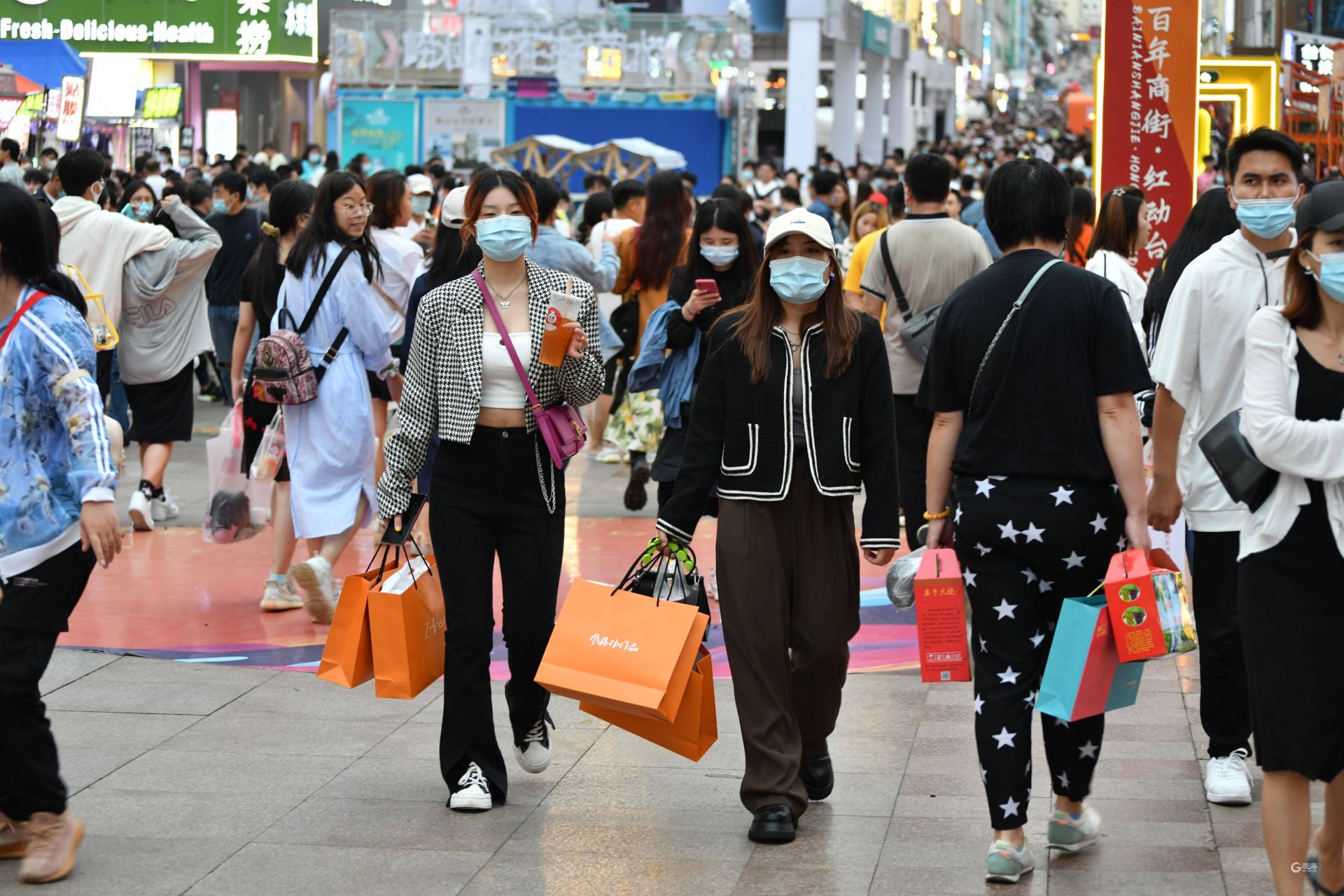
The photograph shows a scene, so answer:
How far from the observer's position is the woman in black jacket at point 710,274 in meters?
6.55

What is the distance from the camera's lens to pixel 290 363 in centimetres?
735

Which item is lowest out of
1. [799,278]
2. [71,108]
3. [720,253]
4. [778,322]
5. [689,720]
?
[689,720]

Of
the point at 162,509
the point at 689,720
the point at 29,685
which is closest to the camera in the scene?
the point at 29,685

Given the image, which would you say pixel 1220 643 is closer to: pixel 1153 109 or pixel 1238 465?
pixel 1238 465

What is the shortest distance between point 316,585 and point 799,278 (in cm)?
340

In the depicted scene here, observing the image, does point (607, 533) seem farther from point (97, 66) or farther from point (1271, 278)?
point (97, 66)

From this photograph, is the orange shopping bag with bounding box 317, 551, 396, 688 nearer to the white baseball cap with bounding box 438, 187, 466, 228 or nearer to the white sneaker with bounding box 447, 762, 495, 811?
the white sneaker with bounding box 447, 762, 495, 811

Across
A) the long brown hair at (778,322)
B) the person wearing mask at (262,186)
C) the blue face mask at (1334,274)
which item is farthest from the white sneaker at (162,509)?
the blue face mask at (1334,274)

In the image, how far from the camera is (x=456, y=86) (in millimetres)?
31719

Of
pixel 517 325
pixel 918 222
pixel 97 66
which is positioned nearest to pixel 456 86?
pixel 97 66

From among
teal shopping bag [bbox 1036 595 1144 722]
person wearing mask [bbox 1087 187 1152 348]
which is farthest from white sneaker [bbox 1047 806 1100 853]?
person wearing mask [bbox 1087 187 1152 348]

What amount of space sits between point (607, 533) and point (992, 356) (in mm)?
5603

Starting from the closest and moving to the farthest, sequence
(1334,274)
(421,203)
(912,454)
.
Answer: (1334,274) < (912,454) < (421,203)

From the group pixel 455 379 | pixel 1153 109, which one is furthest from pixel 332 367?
pixel 1153 109
